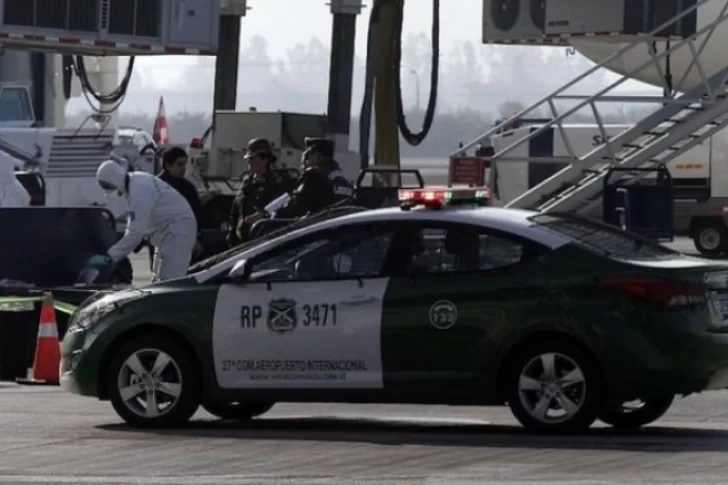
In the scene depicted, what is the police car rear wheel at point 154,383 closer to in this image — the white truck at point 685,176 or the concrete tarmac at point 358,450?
the concrete tarmac at point 358,450

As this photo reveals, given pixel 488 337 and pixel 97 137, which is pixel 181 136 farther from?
pixel 488 337

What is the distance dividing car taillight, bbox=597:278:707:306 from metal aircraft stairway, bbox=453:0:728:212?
16470 mm

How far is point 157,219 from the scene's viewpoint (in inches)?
706

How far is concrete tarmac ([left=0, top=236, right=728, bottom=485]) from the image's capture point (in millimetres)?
10906

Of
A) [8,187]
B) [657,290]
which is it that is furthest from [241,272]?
[8,187]

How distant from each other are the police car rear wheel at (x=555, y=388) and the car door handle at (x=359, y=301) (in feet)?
3.20

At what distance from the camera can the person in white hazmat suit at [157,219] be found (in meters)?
17.7

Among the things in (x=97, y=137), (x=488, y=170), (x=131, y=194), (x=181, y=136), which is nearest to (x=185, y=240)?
(x=131, y=194)

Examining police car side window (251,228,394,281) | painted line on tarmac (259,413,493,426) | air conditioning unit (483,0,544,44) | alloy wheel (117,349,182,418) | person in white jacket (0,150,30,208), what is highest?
air conditioning unit (483,0,544,44)

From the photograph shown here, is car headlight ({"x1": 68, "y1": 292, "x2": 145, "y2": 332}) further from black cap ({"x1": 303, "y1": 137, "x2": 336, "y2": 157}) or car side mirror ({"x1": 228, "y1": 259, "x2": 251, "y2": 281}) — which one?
black cap ({"x1": 303, "y1": 137, "x2": 336, "y2": 157})

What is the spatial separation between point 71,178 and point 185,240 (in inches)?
630

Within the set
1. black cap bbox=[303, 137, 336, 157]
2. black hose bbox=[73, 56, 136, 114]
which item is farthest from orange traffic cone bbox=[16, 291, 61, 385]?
black hose bbox=[73, 56, 136, 114]

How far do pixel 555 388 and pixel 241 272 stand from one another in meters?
2.10

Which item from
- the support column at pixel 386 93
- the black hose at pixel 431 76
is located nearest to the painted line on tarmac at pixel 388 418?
the black hose at pixel 431 76
